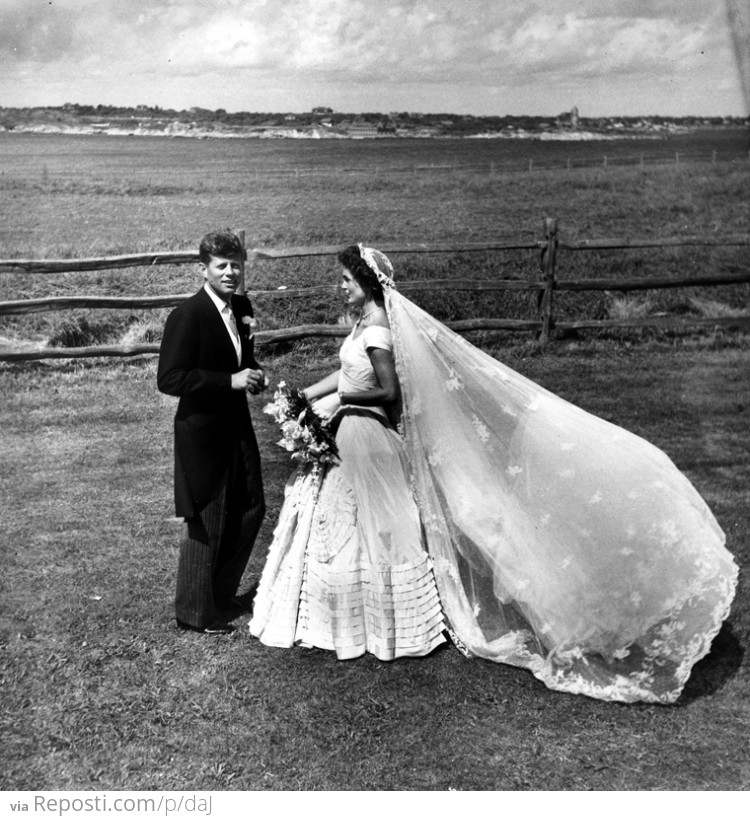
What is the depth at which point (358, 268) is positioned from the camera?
3559mm

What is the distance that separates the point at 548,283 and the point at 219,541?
6.00m

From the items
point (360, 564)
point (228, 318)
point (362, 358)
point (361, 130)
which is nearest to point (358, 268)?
point (362, 358)

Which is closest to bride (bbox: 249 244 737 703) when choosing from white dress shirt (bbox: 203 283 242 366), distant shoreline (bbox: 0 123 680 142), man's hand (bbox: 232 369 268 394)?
man's hand (bbox: 232 369 268 394)

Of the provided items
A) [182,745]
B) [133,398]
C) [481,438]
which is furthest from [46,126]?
[182,745]

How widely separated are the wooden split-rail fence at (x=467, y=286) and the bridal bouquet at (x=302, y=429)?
402cm

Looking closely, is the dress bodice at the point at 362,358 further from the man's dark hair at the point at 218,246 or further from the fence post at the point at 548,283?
the fence post at the point at 548,283

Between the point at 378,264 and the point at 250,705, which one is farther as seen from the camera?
the point at 378,264

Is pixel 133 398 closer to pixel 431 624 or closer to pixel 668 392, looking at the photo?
pixel 431 624

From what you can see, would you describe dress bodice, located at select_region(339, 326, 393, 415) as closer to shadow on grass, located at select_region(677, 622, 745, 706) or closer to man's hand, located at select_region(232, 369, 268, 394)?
man's hand, located at select_region(232, 369, 268, 394)

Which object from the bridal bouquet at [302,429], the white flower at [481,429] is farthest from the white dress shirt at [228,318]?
the white flower at [481,429]

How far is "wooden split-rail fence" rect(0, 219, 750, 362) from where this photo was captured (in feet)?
23.5

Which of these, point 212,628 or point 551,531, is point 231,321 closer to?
point 212,628

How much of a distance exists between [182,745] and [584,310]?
730cm

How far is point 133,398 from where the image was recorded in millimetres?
6844
